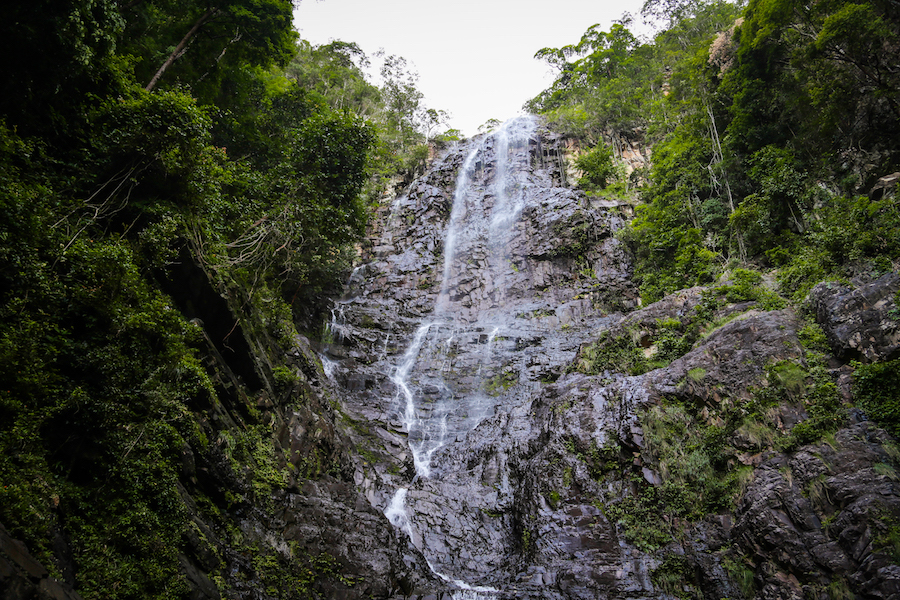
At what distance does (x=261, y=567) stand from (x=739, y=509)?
7.79 m

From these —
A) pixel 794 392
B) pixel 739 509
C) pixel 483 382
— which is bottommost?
pixel 739 509

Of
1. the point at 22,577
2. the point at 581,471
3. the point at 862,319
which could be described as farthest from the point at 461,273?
the point at 22,577

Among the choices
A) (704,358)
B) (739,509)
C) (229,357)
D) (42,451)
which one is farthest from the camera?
(704,358)

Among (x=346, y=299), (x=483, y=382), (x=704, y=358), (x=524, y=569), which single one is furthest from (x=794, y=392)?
(x=346, y=299)

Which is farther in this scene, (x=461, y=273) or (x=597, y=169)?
(x=597, y=169)

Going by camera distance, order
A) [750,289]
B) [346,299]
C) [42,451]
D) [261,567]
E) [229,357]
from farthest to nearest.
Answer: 1. [346,299]
2. [750,289]
3. [229,357]
4. [261,567]
5. [42,451]

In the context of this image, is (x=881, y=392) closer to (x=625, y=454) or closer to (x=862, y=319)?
(x=862, y=319)

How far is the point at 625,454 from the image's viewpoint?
9641 mm

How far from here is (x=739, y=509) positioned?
759 cm

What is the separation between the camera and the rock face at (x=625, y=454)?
6.66 m

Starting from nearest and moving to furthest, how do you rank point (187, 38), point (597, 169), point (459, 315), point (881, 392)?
point (881, 392) → point (187, 38) → point (459, 315) → point (597, 169)

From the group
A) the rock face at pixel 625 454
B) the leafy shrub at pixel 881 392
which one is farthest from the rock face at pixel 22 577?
the leafy shrub at pixel 881 392

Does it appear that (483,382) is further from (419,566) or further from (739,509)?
(739,509)

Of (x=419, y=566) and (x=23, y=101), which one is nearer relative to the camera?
(x=23, y=101)
